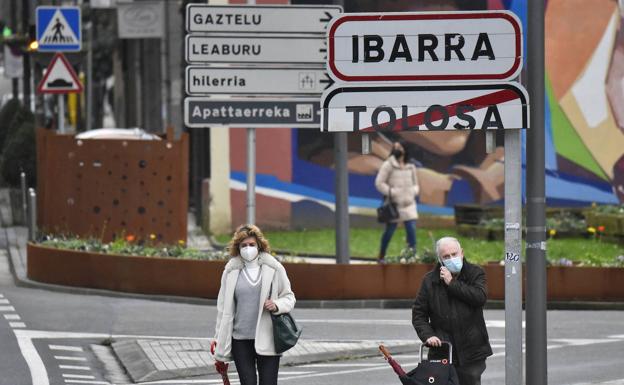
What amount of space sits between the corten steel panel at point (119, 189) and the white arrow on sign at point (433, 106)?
1572 cm

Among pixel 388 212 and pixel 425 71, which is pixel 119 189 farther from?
pixel 425 71

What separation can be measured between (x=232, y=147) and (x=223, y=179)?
58cm

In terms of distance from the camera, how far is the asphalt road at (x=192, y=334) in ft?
50.7

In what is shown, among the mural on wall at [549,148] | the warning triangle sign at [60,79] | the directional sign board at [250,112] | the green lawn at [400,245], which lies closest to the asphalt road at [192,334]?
the directional sign board at [250,112]

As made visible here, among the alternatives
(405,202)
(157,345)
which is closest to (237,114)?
(157,345)

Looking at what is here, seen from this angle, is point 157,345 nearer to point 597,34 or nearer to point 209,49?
point 209,49

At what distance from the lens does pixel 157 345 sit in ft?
56.4

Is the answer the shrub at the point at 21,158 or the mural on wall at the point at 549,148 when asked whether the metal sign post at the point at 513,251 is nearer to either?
the mural on wall at the point at 549,148

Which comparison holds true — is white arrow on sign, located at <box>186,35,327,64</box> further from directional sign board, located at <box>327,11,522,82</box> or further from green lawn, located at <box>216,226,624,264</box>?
directional sign board, located at <box>327,11,522,82</box>

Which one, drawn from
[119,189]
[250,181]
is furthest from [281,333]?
[119,189]

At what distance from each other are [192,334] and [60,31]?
10350mm

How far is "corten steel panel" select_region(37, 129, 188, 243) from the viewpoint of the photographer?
25734mm

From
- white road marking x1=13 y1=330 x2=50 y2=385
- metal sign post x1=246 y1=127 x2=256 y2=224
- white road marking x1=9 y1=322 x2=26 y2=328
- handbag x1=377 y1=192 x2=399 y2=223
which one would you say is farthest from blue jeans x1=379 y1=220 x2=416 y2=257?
white road marking x1=13 y1=330 x2=50 y2=385

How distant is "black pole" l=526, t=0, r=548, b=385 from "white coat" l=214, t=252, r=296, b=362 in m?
1.73
